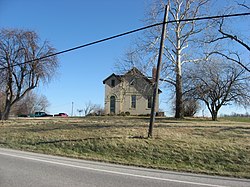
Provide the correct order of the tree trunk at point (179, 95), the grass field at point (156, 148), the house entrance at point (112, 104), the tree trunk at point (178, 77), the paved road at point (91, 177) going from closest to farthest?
the paved road at point (91, 177)
the grass field at point (156, 148)
the tree trunk at point (178, 77)
the tree trunk at point (179, 95)
the house entrance at point (112, 104)

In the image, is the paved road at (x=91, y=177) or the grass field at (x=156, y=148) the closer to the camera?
the paved road at (x=91, y=177)

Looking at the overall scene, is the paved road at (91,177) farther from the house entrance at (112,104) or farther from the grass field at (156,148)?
the house entrance at (112,104)

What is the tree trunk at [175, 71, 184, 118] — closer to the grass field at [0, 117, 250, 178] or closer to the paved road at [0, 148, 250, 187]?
the grass field at [0, 117, 250, 178]

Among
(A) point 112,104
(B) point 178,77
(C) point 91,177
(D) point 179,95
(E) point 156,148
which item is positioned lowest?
(C) point 91,177

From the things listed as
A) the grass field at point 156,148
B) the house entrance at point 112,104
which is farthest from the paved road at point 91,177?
the house entrance at point 112,104

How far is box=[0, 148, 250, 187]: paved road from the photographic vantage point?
24.9 feet

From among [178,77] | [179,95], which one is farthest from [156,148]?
[179,95]

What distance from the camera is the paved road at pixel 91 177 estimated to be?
7.59 metres

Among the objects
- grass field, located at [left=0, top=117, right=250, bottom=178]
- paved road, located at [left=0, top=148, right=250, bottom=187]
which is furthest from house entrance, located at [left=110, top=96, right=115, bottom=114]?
paved road, located at [left=0, top=148, right=250, bottom=187]

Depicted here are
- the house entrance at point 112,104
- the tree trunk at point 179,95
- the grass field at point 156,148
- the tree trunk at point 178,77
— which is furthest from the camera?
the house entrance at point 112,104

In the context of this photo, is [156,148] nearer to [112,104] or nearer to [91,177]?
[91,177]

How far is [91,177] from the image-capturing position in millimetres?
8273

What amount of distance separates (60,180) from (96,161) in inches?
151

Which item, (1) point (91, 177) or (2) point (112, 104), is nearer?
(1) point (91, 177)
